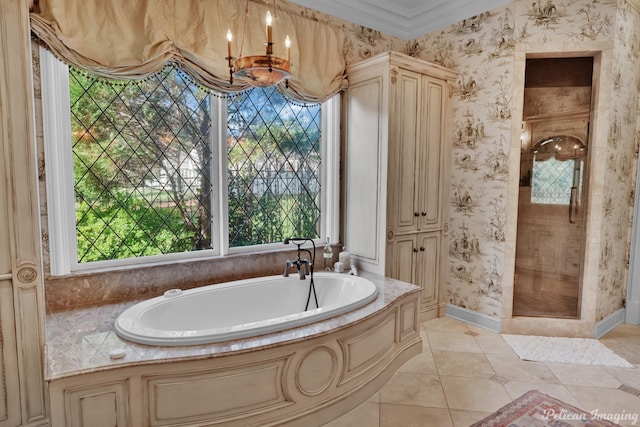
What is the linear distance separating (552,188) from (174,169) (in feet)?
10.6

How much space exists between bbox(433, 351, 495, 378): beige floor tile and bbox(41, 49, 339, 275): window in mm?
1418

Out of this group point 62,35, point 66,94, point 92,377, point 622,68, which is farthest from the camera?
point 622,68

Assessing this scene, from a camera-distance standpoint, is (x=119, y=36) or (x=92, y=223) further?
(x=92, y=223)

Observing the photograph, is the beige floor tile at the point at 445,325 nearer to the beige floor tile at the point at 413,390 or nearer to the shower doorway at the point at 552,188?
the shower doorway at the point at 552,188

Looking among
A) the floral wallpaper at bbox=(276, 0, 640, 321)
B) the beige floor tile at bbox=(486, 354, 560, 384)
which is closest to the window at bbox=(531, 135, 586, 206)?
the floral wallpaper at bbox=(276, 0, 640, 321)

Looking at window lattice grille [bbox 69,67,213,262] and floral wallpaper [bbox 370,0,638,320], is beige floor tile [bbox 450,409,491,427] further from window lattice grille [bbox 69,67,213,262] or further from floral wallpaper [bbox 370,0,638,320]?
window lattice grille [bbox 69,67,213,262]

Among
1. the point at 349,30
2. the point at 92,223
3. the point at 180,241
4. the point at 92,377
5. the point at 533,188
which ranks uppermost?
the point at 349,30

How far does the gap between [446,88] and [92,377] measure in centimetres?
341

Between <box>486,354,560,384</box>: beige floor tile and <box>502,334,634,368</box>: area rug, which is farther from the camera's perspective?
<box>502,334,634,368</box>: area rug

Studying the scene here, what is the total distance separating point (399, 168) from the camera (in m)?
3.13

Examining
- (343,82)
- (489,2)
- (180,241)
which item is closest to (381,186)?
(343,82)

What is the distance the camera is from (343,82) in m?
3.25

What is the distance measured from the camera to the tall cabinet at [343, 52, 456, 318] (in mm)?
3066

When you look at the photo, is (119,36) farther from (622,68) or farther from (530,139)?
(622,68)
